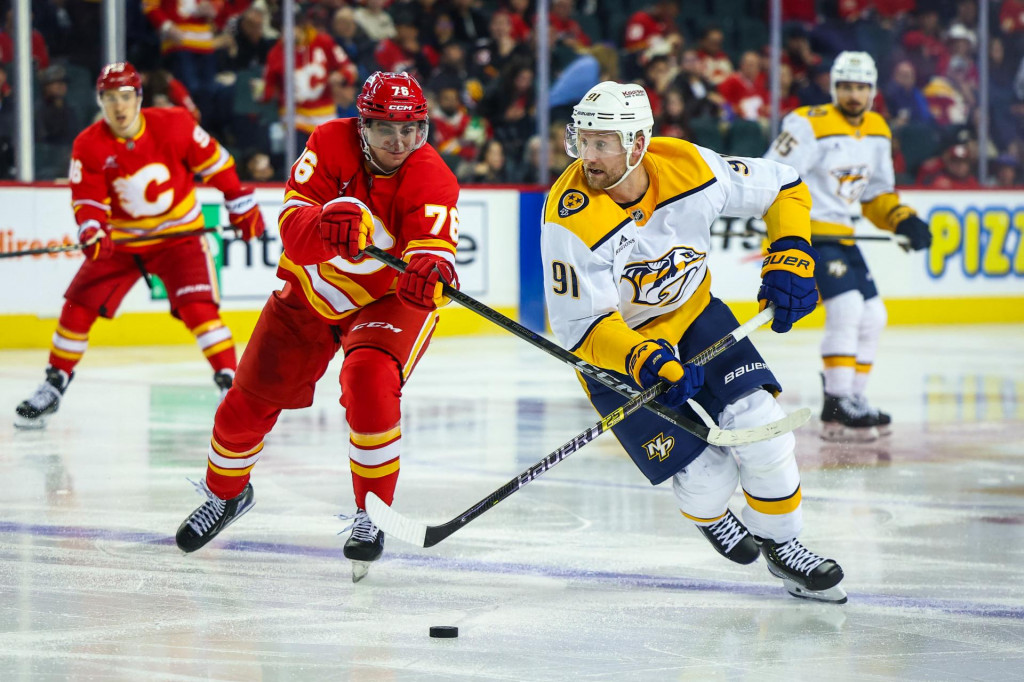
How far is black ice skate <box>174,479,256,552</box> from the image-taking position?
11.2 ft

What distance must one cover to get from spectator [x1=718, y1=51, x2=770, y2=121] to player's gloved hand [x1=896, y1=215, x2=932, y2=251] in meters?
4.14

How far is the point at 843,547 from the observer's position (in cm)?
358

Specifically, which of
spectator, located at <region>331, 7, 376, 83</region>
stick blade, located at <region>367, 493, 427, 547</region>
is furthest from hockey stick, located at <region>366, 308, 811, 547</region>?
spectator, located at <region>331, 7, 376, 83</region>

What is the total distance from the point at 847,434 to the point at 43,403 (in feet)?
9.61

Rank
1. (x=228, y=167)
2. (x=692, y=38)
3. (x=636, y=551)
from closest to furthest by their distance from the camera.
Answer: (x=636, y=551) < (x=228, y=167) < (x=692, y=38)

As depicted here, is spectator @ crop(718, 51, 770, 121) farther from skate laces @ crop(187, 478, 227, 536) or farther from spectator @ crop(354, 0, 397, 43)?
skate laces @ crop(187, 478, 227, 536)

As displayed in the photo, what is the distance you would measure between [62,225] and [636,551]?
16.7 feet

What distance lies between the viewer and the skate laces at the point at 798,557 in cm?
303

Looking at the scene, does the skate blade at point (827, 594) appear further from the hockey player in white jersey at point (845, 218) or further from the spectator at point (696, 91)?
the spectator at point (696, 91)

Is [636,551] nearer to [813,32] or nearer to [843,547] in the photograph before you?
[843,547]

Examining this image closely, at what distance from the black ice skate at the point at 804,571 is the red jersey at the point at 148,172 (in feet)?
10.0

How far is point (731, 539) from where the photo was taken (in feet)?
10.7

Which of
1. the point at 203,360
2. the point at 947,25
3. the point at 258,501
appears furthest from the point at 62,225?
the point at 947,25

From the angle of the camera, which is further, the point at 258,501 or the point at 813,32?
the point at 813,32
